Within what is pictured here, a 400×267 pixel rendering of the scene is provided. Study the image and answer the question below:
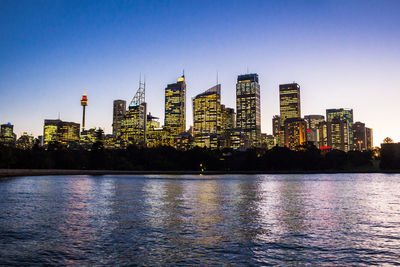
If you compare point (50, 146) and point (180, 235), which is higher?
point (50, 146)

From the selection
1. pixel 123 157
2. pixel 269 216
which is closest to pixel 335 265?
pixel 269 216

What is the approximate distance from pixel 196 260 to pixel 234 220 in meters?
11.1

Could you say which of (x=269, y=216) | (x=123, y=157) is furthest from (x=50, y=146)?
(x=269, y=216)

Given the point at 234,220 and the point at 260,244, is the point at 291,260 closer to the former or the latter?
the point at 260,244

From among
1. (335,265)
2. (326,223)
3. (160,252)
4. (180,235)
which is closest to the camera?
(335,265)

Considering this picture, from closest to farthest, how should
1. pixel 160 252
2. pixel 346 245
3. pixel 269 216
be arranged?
pixel 160 252
pixel 346 245
pixel 269 216

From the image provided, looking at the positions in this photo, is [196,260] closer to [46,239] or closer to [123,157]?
[46,239]

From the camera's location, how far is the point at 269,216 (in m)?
27.3

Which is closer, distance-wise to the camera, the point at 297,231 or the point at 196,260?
the point at 196,260

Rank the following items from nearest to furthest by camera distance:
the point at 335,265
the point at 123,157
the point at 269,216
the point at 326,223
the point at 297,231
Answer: the point at 335,265 < the point at 297,231 < the point at 326,223 < the point at 269,216 < the point at 123,157

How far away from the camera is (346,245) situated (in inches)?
685

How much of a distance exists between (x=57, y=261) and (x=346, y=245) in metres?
13.7

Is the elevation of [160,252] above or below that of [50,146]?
below

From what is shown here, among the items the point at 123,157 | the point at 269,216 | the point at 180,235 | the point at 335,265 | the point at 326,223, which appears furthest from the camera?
the point at 123,157
